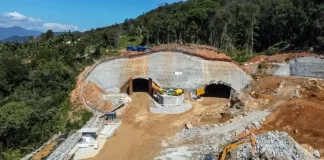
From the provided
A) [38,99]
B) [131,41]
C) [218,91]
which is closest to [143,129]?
[38,99]

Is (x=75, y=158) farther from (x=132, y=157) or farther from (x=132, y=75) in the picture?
(x=132, y=75)

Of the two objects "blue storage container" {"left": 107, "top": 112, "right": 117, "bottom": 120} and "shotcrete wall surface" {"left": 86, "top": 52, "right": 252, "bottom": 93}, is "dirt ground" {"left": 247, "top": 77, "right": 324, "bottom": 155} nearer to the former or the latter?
"shotcrete wall surface" {"left": 86, "top": 52, "right": 252, "bottom": 93}

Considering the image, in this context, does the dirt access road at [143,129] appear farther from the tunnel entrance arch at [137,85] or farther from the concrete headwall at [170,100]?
the concrete headwall at [170,100]

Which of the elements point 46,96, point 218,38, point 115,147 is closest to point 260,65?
point 218,38

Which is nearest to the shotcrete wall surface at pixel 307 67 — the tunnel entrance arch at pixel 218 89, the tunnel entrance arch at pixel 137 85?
the tunnel entrance arch at pixel 218 89

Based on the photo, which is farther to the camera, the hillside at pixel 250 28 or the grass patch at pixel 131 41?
the grass patch at pixel 131 41

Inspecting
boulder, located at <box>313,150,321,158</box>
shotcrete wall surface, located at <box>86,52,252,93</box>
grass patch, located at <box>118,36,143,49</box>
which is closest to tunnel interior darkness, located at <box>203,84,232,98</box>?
shotcrete wall surface, located at <box>86,52,252,93</box>
